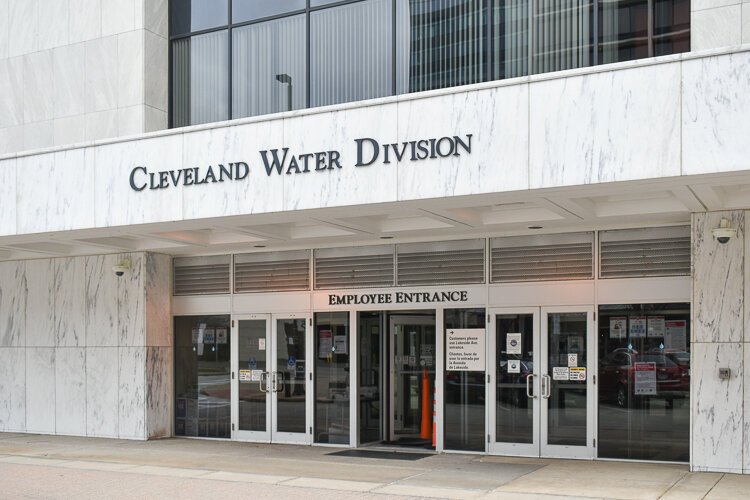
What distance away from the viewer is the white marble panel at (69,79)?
1574 cm

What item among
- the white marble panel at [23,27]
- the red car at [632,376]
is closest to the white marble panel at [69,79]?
the white marble panel at [23,27]

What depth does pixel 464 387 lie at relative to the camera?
13375mm

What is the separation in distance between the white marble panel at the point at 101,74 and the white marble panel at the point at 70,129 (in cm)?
28

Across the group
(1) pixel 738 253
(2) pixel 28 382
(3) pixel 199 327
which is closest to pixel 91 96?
(3) pixel 199 327

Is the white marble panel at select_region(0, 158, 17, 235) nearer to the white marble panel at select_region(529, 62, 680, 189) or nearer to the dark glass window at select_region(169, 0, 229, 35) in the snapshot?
the dark glass window at select_region(169, 0, 229, 35)

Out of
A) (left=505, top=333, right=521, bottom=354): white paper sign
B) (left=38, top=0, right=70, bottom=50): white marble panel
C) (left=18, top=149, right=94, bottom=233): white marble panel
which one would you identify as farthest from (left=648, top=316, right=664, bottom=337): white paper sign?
(left=38, top=0, right=70, bottom=50): white marble panel

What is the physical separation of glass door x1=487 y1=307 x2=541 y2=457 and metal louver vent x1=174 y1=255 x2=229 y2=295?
4.99 m

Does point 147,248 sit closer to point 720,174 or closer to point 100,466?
point 100,466

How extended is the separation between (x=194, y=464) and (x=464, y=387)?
4.02 meters

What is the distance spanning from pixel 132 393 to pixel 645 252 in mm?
8847

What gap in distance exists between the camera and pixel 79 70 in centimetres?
1577

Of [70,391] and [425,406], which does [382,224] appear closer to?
[425,406]

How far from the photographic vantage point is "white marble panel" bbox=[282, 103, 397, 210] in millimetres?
10516

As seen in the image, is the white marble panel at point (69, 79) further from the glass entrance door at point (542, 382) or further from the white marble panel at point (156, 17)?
the glass entrance door at point (542, 382)
